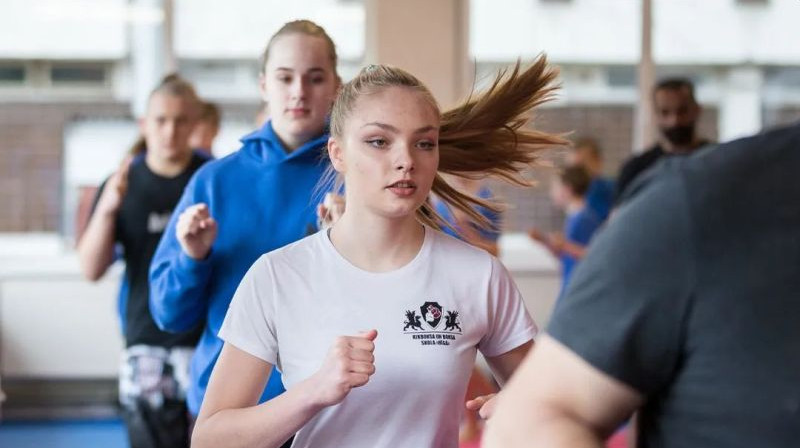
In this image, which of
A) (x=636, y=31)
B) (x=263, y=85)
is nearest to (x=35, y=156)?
(x=636, y=31)

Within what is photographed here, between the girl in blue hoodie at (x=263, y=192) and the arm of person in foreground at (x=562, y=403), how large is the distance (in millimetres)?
1502

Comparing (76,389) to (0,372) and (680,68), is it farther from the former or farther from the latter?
(680,68)

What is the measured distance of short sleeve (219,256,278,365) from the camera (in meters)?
1.93

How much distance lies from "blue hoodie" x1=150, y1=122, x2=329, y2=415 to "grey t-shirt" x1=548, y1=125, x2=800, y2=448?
1.53 metres

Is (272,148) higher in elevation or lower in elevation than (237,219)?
higher

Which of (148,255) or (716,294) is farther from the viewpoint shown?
(148,255)

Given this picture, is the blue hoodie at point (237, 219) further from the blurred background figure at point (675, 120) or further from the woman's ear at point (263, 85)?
the blurred background figure at point (675, 120)

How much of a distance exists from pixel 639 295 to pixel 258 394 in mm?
1003

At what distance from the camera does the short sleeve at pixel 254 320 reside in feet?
6.32

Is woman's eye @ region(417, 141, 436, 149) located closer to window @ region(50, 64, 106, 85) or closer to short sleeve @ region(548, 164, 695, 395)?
short sleeve @ region(548, 164, 695, 395)

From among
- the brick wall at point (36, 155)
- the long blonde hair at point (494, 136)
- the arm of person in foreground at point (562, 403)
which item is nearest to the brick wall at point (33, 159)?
the brick wall at point (36, 155)

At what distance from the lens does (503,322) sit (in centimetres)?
204

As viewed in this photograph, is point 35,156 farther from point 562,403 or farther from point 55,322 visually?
point 562,403

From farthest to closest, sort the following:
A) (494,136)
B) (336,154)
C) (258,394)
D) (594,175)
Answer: (594,175) < (494,136) < (336,154) < (258,394)
